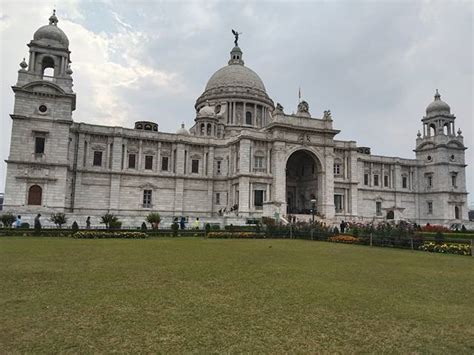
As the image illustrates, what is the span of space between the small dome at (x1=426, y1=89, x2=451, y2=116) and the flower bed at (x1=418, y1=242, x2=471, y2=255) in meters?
48.4

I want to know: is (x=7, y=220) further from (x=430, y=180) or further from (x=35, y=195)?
(x=430, y=180)

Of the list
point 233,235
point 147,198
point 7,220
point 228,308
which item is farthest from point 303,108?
point 228,308

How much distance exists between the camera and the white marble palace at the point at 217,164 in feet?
132

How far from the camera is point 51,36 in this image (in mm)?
42094

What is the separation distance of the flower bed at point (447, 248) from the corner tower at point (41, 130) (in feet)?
113

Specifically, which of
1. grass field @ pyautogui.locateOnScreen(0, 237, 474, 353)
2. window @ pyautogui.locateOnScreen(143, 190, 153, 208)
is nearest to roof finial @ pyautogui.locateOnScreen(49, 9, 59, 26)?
window @ pyautogui.locateOnScreen(143, 190, 153, 208)

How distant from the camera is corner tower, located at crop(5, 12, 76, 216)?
38.8 metres

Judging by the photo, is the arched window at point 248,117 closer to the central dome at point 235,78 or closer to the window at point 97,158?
the central dome at point 235,78

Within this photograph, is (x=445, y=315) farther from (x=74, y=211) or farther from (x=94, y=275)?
(x=74, y=211)

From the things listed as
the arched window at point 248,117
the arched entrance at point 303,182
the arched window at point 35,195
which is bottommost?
the arched window at point 35,195

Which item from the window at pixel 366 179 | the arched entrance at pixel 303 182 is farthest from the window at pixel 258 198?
the window at pixel 366 179

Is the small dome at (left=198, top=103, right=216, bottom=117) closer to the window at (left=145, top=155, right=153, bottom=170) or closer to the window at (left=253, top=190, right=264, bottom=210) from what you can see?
the window at (left=145, top=155, right=153, bottom=170)

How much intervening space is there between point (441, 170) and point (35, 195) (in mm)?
58699

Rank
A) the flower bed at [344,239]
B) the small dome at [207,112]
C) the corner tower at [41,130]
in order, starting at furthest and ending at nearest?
the small dome at [207,112], the corner tower at [41,130], the flower bed at [344,239]
